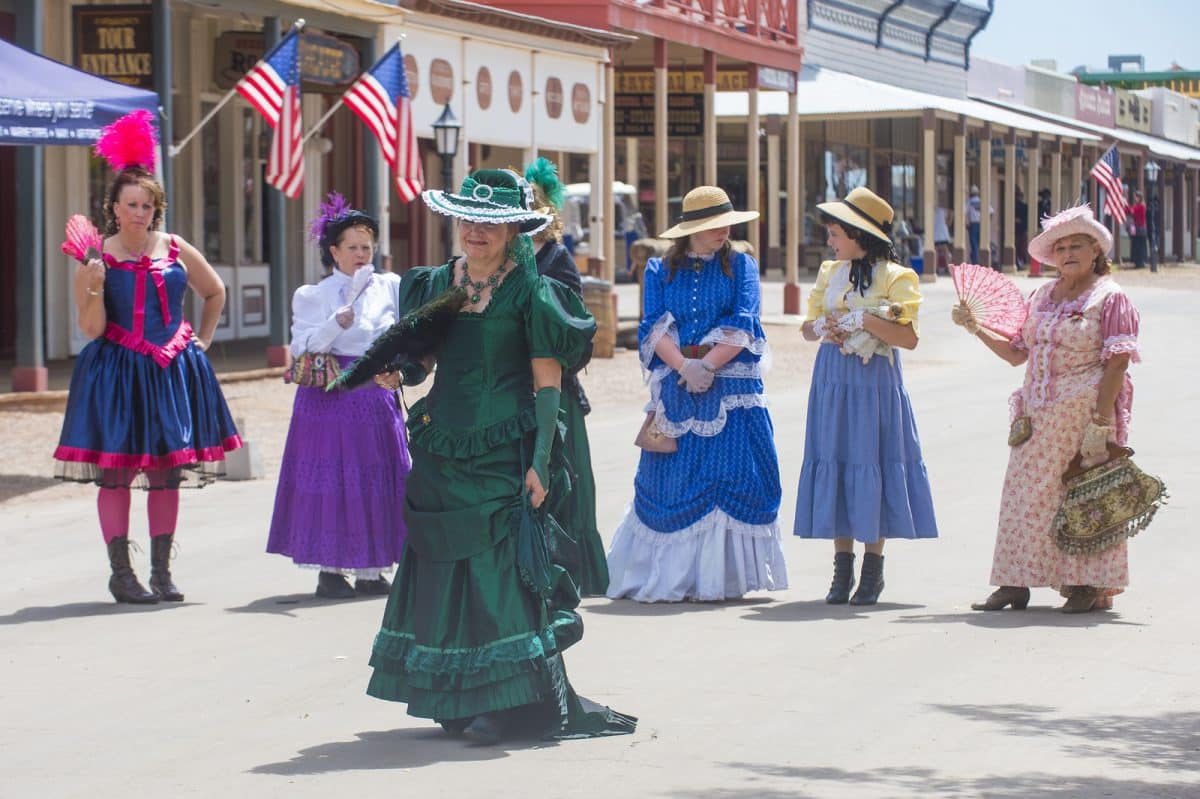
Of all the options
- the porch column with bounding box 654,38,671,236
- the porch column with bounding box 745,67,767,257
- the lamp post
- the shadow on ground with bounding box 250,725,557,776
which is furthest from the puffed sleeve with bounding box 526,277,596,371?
the porch column with bounding box 745,67,767,257

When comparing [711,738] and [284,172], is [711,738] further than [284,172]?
No

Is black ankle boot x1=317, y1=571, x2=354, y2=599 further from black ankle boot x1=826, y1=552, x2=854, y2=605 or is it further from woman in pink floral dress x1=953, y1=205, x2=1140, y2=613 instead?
woman in pink floral dress x1=953, y1=205, x2=1140, y2=613

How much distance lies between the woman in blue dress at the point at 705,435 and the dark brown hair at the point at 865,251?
1.39 ft

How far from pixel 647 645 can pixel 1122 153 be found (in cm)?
5400

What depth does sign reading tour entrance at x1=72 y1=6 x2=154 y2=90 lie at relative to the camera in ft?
58.6

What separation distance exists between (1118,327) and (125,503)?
14.1 ft

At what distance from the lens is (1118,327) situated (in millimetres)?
8602

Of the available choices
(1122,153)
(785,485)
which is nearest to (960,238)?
(1122,153)

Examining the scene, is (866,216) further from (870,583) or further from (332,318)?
(332,318)

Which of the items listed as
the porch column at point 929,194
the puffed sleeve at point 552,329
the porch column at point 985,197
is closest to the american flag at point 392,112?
the puffed sleeve at point 552,329

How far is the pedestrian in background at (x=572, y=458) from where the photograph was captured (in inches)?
263

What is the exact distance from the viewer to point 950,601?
927 centimetres

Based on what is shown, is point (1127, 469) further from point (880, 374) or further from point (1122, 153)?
point (1122, 153)

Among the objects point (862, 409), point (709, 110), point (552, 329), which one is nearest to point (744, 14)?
point (709, 110)
